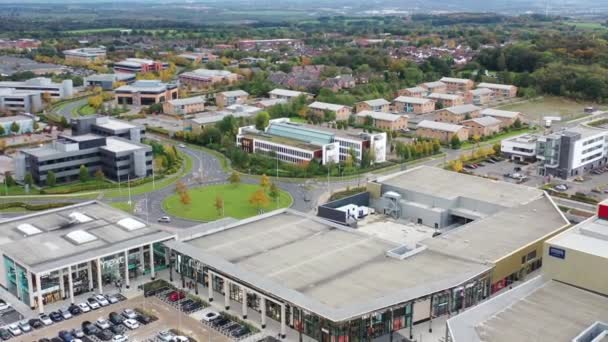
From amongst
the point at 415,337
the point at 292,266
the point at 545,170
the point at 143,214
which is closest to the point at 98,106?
the point at 143,214

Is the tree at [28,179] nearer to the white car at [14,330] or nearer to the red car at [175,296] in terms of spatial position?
the white car at [14,330]

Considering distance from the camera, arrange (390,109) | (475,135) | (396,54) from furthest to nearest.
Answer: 1. (396,54)
2. (390,109)
3. (475,135)

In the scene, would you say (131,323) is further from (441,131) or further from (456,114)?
(456,114)

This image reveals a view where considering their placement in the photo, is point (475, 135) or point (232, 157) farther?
point (475, 135)

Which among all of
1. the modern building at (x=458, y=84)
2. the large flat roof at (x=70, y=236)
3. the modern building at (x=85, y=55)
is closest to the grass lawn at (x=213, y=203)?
the large flat roof at (x=70, y=236)

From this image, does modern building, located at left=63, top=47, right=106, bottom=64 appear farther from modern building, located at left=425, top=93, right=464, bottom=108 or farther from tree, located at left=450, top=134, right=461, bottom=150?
tree, located at left=450, top=134, right=461, bottom=150

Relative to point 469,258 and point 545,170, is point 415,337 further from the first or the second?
point 545,170

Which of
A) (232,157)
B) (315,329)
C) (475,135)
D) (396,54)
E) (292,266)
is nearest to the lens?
(315,329)
